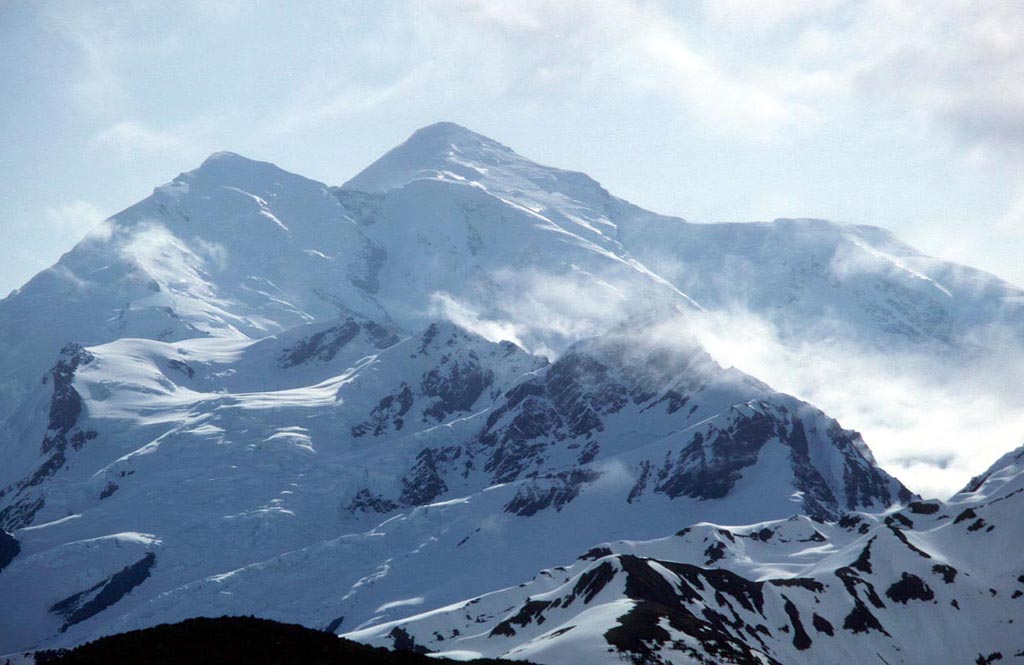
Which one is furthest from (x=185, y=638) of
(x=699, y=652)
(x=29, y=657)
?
(x=699, y=652)

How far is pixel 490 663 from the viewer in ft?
424

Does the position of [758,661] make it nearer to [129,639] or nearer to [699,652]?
[699,652]

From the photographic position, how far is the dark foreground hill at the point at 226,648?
97438 mm

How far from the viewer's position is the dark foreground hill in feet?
320

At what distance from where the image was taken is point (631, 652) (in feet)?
505

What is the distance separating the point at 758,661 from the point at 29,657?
3246 inches

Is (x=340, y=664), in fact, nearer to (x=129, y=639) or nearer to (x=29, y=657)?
(x=129, y=639)

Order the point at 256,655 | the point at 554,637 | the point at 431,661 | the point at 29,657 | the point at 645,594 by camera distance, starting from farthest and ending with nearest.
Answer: the point at 645,594 → the point at 554,637 → the point at 29,657 → the point at 431,661 → the point at 256,655

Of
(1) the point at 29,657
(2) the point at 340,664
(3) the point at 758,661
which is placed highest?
(1) the point at 29,657

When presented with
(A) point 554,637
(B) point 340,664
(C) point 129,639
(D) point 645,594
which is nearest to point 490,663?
(B) point 340,664

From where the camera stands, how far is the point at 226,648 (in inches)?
3967

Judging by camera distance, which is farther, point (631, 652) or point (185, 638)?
point (631, 652)

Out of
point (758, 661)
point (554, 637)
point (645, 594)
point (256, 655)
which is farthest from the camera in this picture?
point (645, 594)

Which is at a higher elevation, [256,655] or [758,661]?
[256,655]
